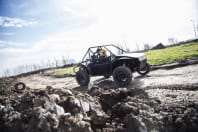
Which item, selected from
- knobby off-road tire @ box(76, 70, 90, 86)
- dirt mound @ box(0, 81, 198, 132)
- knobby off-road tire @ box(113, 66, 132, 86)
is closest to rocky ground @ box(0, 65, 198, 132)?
dirt mound @ box(0, 81, 198, 132)

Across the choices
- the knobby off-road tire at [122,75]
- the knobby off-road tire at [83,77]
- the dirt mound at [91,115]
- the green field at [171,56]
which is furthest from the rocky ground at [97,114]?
the green field at [171,56]

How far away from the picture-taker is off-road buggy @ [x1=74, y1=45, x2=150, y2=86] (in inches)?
364

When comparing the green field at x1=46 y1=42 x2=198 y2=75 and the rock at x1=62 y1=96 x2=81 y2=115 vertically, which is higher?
the green field at x1=46 y1=42 x2=198 y2=75

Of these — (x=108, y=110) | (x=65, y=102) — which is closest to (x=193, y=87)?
(x=108, y=110)

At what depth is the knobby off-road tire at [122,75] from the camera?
355 inches

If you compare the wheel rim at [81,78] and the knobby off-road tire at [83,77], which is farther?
the wheel rim at [81,78]

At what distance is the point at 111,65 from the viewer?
996 cm

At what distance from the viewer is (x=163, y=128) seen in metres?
4.40

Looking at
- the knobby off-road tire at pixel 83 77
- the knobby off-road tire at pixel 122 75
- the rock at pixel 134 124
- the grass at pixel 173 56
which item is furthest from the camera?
the grass at pixel 173 56

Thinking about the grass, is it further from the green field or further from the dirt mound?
the dirt mound

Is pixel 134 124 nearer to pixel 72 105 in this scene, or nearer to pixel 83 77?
pixel 72 105

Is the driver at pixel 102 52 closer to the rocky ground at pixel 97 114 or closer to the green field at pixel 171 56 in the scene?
the rocky ground at pixel 97 114

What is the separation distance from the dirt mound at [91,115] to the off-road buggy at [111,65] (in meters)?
3.27

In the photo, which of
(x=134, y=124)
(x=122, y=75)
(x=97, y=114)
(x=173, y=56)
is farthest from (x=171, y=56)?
(x=134, y=124)
